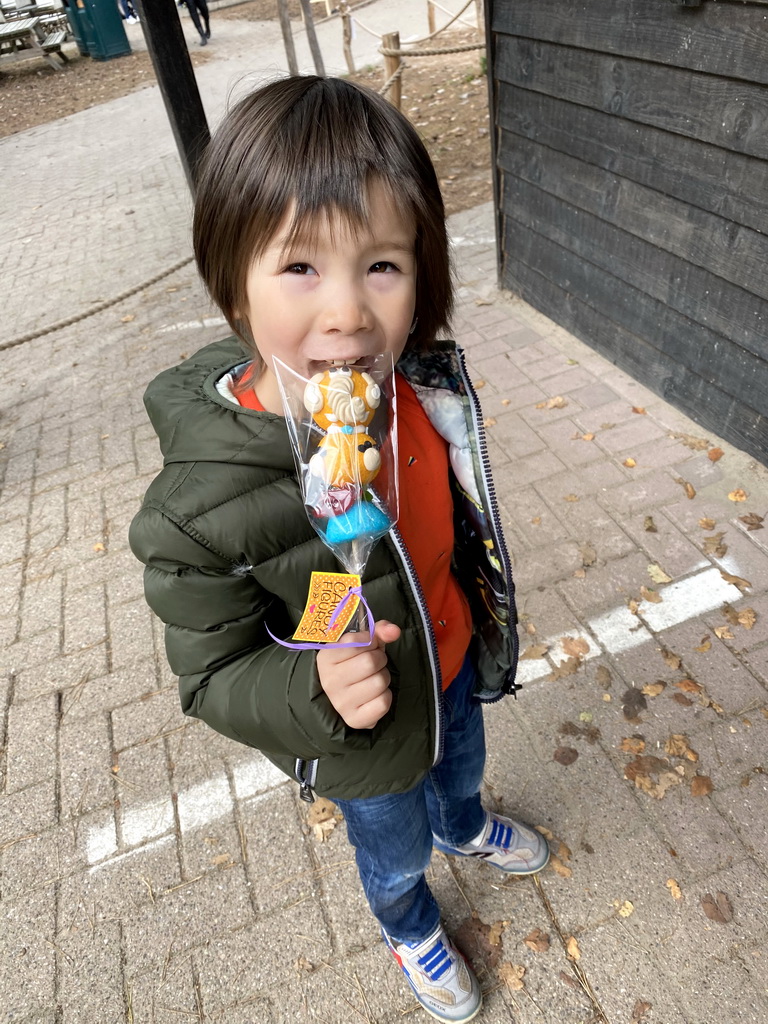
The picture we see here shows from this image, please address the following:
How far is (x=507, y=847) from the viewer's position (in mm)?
2287

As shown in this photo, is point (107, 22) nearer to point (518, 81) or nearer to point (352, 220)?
point (518, 81)

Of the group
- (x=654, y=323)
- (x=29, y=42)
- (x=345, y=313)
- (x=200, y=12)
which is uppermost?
(x=345, y=313)

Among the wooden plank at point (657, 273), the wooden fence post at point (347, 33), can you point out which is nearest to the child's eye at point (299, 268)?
the wooden plank at point (657, 273)

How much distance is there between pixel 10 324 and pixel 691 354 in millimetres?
6221

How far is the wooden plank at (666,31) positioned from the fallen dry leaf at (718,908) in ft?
10.2

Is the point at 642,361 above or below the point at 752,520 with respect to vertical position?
above

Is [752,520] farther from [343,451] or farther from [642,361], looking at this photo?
[343,451]

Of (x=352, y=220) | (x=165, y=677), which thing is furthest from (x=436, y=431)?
(x=165, y=677)

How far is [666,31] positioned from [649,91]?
10.8 inches

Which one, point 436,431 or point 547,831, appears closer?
point 436,431

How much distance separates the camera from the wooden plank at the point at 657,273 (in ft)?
11.5

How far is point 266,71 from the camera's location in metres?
1.70

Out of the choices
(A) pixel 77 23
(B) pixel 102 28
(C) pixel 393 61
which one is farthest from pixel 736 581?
(A) pixel 77 23

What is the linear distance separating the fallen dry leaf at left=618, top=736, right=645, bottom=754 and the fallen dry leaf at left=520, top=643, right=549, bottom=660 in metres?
0.50
